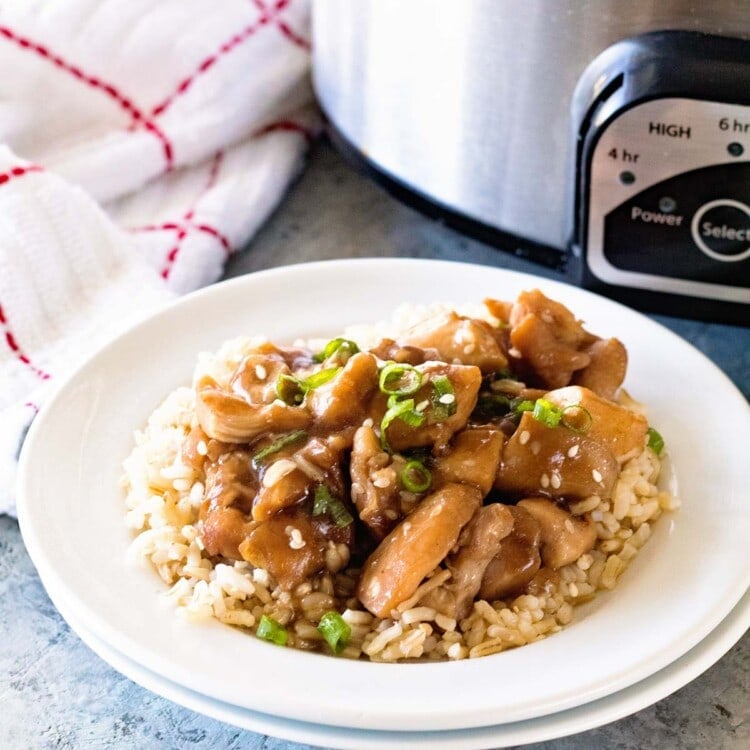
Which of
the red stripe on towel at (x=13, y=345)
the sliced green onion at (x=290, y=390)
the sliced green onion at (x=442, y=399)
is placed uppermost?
the sliced green onion at (x=442, y=399)

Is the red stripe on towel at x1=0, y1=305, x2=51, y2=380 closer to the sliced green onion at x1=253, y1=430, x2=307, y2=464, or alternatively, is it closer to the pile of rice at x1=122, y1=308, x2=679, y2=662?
the pile of rice at x1=122, y1=308, x2=679, y2=662

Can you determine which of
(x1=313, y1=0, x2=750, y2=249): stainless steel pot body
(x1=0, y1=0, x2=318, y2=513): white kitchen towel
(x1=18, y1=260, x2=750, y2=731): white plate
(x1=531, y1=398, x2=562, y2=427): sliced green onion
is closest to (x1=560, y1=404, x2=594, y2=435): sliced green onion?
(x1=531, y1=398, x2=562, y2=427): sliced green onion

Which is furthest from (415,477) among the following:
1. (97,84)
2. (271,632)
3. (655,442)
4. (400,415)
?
(97,84)

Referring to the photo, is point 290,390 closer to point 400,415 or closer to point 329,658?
point 400,415

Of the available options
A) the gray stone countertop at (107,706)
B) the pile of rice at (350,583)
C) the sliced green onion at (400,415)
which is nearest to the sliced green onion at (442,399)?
the sliced green onion at (400,415)

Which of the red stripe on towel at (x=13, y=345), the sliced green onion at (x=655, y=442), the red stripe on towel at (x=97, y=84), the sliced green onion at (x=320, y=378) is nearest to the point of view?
the sliced green onion at (x=320, y=378)

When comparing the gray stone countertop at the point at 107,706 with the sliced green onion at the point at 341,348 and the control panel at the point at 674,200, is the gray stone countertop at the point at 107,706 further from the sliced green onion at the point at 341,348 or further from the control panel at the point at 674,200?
the control panel at the point at 674,200

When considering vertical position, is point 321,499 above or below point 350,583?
above
